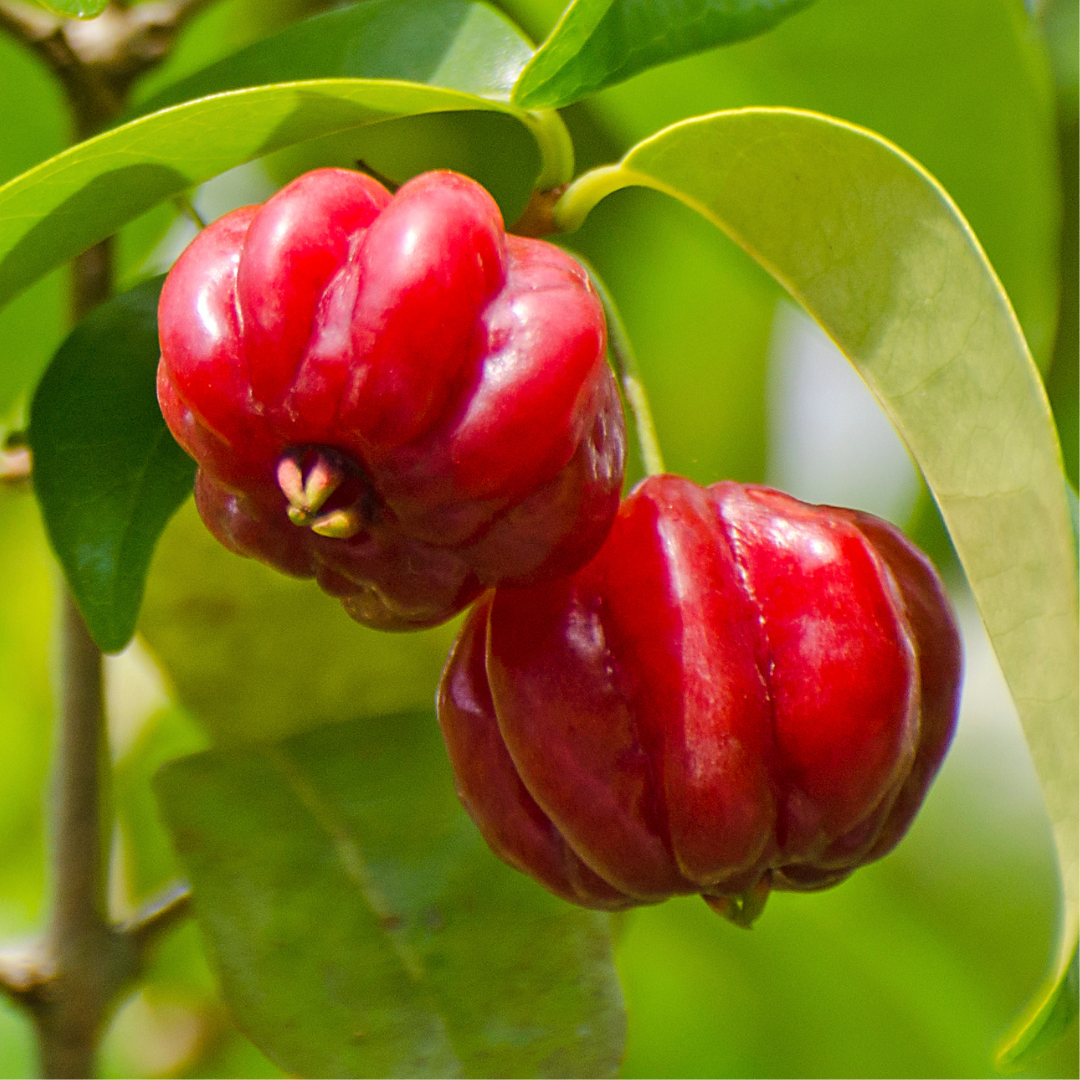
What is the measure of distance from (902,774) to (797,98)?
753mm

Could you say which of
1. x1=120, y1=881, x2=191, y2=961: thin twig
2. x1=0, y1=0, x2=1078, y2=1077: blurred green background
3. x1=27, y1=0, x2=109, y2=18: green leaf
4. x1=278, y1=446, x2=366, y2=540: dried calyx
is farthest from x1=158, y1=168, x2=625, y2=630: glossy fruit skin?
x1=120, y1=881, x2=191, y2=961: thin twig

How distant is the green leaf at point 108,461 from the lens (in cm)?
79

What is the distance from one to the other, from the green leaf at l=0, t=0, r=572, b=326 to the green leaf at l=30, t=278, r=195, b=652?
92mm

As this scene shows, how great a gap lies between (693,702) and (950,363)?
0.22m

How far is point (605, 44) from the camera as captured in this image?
25.7 inches

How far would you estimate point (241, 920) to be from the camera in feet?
3.11

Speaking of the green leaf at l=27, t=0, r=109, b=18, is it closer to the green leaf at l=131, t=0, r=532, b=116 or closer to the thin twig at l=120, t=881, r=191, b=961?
the green leaf at l=131, t=0, r=532, b=116

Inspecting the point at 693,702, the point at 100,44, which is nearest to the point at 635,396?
the point at 693,702

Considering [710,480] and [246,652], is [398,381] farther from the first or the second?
[710,480]

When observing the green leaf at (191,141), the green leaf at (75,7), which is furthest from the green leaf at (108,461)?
the green leaf at (75,7)

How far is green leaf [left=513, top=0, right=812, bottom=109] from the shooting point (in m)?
0.64

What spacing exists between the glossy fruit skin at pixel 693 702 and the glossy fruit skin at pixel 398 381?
0.07 metres

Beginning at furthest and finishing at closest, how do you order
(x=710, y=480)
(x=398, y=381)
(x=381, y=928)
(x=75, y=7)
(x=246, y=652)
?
1. (x=710, y=480)
2. (x=246, y=652)
3. (x=381, y=928)
4. (x=75, y=7)
5. (x=398, y=381)

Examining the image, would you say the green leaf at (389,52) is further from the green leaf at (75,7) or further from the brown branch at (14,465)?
the brown branch at (14,465)
